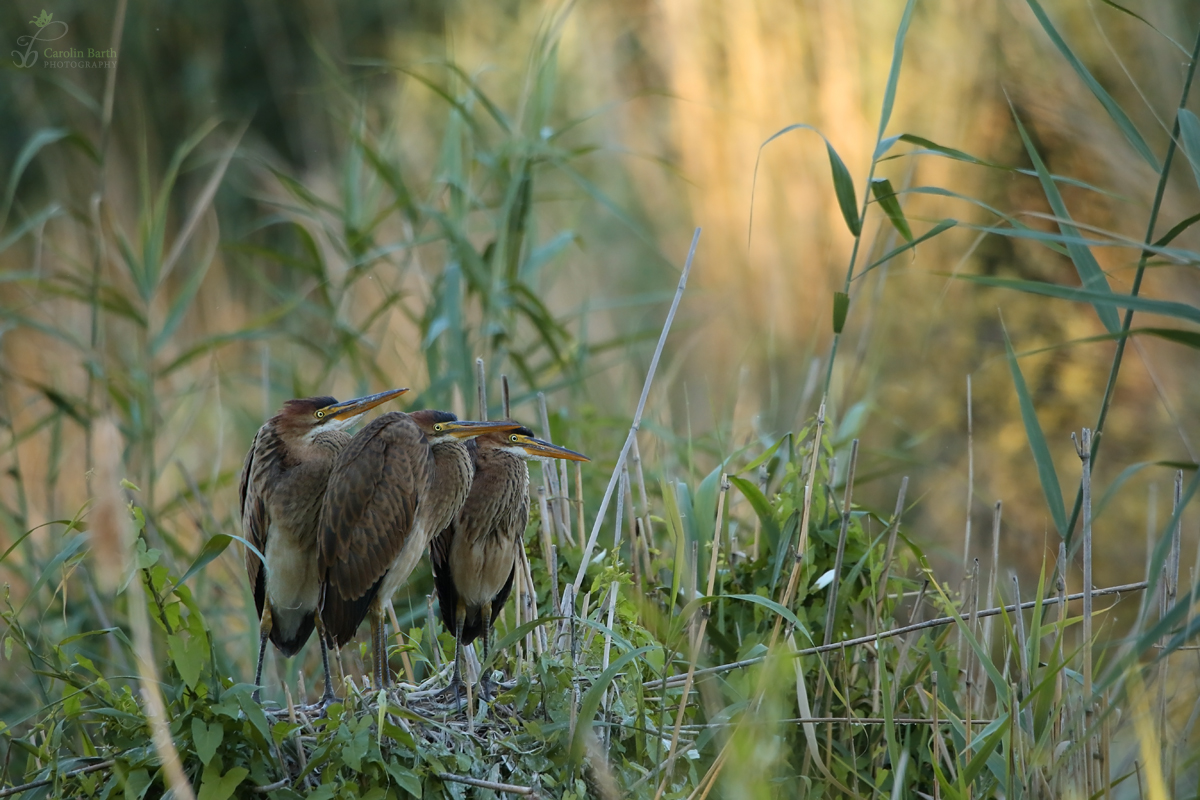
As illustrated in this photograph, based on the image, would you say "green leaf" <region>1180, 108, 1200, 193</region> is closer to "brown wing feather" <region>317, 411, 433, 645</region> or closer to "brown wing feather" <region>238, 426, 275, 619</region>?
"brown wing feather" <region>317, 411, 433, 645</region>

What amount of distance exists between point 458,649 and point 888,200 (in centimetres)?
131

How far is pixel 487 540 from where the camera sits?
230cm

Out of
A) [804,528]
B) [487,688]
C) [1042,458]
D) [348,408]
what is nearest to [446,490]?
[348,408]

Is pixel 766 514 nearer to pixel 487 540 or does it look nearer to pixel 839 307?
pixel 839 307

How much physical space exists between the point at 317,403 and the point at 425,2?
7.82 meters

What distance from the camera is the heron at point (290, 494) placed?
2.28 m

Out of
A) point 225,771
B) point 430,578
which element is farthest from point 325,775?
point 430,578

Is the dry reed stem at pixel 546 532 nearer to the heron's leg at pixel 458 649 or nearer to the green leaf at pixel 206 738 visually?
the heron's leg at pixel 458 649

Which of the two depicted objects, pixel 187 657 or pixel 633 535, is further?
pixel 633 535

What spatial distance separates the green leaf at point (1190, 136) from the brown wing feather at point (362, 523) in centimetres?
157

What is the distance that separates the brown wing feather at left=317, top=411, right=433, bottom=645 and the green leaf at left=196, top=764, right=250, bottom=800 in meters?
0.41

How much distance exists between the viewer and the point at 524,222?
3354 millimetres

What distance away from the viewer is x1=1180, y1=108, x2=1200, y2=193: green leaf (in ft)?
5.90

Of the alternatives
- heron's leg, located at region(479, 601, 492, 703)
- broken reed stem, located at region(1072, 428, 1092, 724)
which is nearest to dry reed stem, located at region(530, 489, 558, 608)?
heron's leg, located at region(479, 601, 492, 703)
